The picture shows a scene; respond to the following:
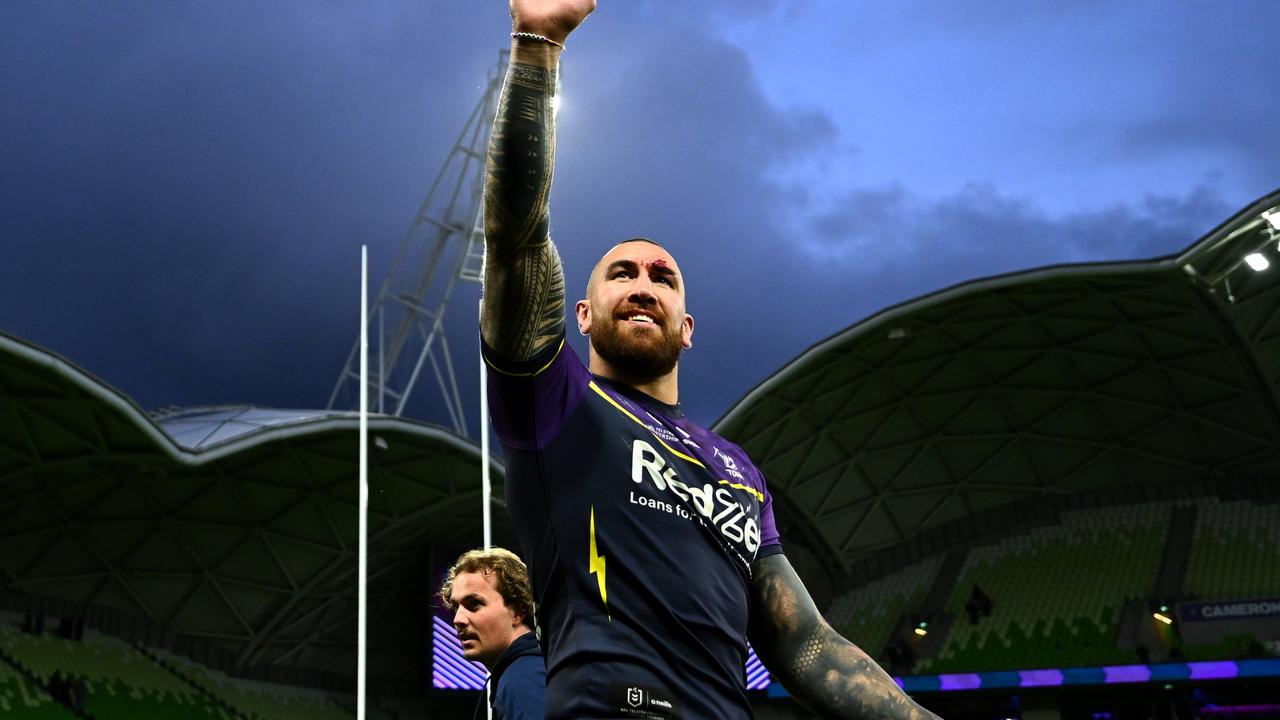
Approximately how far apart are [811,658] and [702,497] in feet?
1.71

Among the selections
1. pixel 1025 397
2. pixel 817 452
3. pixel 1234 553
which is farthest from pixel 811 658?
pixel 1234 553

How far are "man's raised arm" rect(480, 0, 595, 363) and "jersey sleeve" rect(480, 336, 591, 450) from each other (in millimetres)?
37

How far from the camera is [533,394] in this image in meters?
2.18

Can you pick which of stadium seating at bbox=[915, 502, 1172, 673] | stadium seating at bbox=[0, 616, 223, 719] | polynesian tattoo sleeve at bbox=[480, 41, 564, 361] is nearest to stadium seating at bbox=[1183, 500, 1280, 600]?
stadium seating at bbox=[915, 502, 1172, 673]

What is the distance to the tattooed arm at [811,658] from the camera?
8.00 feet

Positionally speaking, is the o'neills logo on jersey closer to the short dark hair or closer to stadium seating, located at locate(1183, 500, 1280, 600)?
the short dark hair

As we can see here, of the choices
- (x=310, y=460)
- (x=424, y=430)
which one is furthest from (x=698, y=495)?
(x=310, y=460)

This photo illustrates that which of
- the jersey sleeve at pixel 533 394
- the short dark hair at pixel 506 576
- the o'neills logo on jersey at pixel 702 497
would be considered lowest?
the o'neills logo on jersey at pixel 702 497

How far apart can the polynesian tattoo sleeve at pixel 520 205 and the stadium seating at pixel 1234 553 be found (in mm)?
30770

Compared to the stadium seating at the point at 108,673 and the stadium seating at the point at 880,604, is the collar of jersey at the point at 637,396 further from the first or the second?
the stadium seating at the point at 880,604

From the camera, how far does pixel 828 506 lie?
3447cm

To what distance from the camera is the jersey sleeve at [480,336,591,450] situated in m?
2.15

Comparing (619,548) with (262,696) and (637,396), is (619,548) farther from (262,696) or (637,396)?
(262,696)

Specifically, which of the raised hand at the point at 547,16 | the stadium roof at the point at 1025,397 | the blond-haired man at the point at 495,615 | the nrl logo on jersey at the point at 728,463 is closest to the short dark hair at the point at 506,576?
the blond-haired man at the point at 495,615
